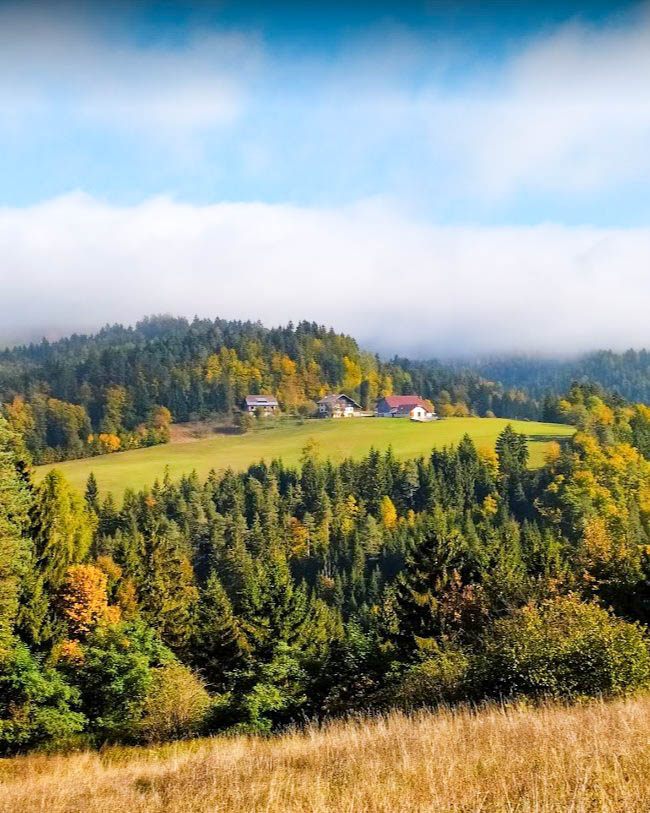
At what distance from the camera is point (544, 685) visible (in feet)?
64.1

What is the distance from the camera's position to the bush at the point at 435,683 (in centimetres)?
2311

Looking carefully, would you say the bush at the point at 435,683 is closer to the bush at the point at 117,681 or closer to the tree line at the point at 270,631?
the tree line at the point at 270,631

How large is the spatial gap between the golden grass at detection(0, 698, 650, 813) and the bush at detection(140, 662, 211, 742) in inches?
734

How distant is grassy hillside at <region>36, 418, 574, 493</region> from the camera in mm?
167500

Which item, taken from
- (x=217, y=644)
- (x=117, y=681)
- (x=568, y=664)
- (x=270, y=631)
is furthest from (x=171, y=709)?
(x=217, y=644)

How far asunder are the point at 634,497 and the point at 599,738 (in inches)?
5383

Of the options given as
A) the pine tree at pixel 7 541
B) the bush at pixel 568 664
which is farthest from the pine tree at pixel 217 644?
the bush at pixel 568 664

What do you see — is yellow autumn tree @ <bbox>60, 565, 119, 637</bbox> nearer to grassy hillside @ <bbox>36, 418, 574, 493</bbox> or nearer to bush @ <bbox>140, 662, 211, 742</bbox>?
bush @ <bbox>140, 662, 211, 742</bbox>

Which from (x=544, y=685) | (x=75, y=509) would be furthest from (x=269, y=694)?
(x=75, y=509)

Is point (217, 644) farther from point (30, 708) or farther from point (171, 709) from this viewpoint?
point (30, 708)

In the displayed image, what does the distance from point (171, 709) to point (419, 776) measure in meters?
26.1

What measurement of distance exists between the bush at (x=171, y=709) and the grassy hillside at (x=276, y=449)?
424 feet

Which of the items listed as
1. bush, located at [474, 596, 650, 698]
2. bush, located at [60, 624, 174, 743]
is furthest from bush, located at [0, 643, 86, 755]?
bush, located at [474, 596, 650, 698]

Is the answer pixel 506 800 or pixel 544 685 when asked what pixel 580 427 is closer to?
pixel 544 685
